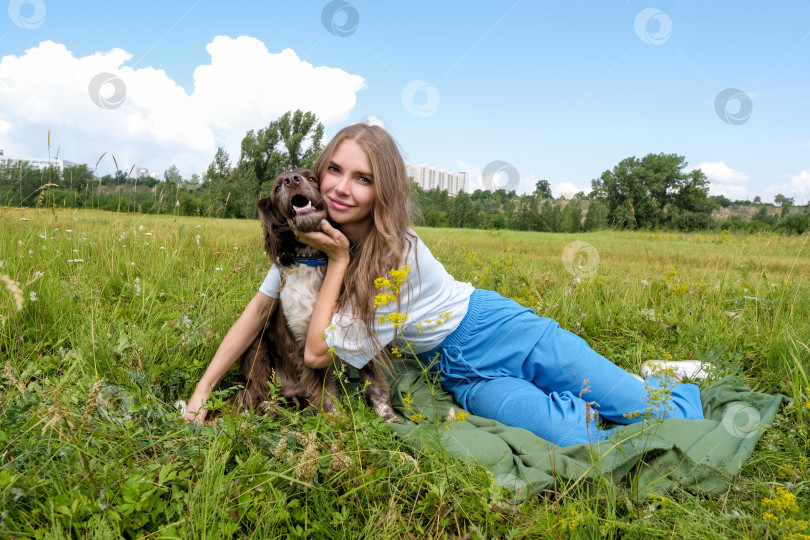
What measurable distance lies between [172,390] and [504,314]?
2.05 meters

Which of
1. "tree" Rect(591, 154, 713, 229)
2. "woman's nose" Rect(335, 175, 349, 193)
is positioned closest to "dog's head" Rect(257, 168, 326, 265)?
"woman's nose" Rect(335, 175, 349, 193)

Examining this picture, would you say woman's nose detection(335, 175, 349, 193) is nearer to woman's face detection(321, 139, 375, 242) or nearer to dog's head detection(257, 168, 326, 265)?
woman's face detection(321, 139, 375, 242)

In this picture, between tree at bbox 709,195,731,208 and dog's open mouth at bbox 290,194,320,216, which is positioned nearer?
dog's open mouth at bbox 290,194,320,216

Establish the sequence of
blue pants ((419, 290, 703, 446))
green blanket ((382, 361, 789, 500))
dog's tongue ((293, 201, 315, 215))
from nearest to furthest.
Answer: green blanket ((382, 361, 789, 500)) → dog's tongue ((293, 201, 315, 215)) → blue pants ((419, 290, 703, 446))

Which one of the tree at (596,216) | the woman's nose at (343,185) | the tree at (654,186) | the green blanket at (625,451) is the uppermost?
the tree at (654,186)

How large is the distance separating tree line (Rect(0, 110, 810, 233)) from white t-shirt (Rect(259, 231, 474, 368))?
1.66ft

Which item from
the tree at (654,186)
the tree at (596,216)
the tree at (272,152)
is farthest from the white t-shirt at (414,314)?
the tree at (654,186)

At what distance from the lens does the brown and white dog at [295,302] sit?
99.2 inches

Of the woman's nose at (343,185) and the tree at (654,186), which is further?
the tree at (654,186)

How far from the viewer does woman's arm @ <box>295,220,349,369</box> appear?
2.55 meters

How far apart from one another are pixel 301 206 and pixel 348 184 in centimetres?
30

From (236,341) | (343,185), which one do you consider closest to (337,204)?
(343,185)

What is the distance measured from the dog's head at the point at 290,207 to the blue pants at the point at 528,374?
45.8 inches

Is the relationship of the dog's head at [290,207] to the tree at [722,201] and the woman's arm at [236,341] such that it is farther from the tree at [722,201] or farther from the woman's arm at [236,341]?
the tree at [722,201]
